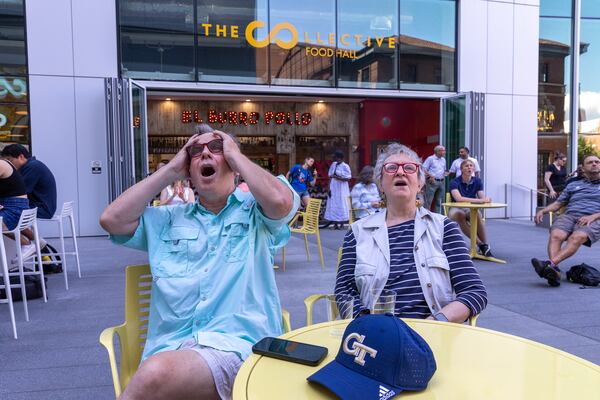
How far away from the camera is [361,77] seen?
10266mm

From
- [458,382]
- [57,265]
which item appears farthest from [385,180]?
[57,265]

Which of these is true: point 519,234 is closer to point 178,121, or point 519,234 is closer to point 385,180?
point 385,180

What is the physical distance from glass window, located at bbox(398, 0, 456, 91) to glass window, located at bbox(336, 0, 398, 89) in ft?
0.75

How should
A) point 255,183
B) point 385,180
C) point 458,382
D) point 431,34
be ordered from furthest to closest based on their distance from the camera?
point 431,34 < point 385,180 < point 255,183 < point 458,382

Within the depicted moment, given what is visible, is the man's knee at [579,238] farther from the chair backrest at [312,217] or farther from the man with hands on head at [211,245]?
the man with hands on head at [211,245]

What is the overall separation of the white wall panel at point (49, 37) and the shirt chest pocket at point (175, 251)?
7.99 m

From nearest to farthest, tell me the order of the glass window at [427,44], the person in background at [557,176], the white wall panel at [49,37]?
the white wall panel at [49,37] → the person in background at [557,176] → the glass window at [427,44]

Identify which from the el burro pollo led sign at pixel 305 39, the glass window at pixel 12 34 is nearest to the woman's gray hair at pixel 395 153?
the el burro pollo led sign at pixel 305 39

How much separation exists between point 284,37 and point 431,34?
3.40 meters

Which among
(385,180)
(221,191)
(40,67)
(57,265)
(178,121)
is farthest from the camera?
(178,121)

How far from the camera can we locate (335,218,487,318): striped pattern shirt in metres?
1.92

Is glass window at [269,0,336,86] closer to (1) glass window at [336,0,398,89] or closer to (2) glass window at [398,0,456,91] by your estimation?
(1) glass window at [336,0,398,89]

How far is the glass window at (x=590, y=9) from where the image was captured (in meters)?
12.6

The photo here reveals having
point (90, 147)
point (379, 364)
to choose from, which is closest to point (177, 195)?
point (90, 147)
